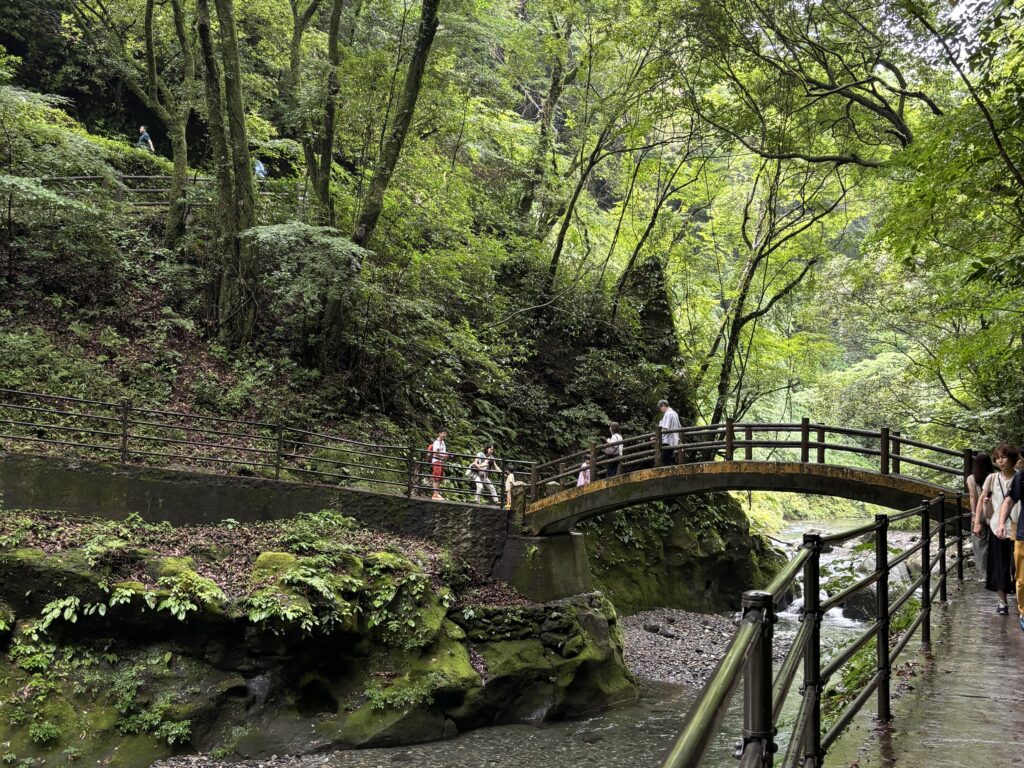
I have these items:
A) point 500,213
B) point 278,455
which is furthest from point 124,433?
point 500,213

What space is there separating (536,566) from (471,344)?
5956 mm

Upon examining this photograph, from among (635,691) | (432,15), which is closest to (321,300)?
(432,15)

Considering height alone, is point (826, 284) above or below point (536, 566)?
above

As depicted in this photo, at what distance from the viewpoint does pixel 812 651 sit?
235cm

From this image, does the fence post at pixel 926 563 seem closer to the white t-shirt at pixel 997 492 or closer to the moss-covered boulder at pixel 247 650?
the white t-shirt at pixel 997 492

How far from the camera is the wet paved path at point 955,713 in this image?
11.0 ft

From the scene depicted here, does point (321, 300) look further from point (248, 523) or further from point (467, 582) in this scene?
point (467, 582)

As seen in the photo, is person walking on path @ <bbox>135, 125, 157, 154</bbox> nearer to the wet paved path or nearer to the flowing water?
the flowing water

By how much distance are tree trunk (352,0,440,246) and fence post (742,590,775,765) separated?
15.2m

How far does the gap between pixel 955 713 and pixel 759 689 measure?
349 cm

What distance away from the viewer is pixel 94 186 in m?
16.8

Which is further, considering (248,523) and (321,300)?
(321,300)

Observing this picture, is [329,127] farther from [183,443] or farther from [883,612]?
[883,612]

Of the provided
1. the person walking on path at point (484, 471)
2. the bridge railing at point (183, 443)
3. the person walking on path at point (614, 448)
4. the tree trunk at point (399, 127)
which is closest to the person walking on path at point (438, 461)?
the bridge railing at point (183, 443)
